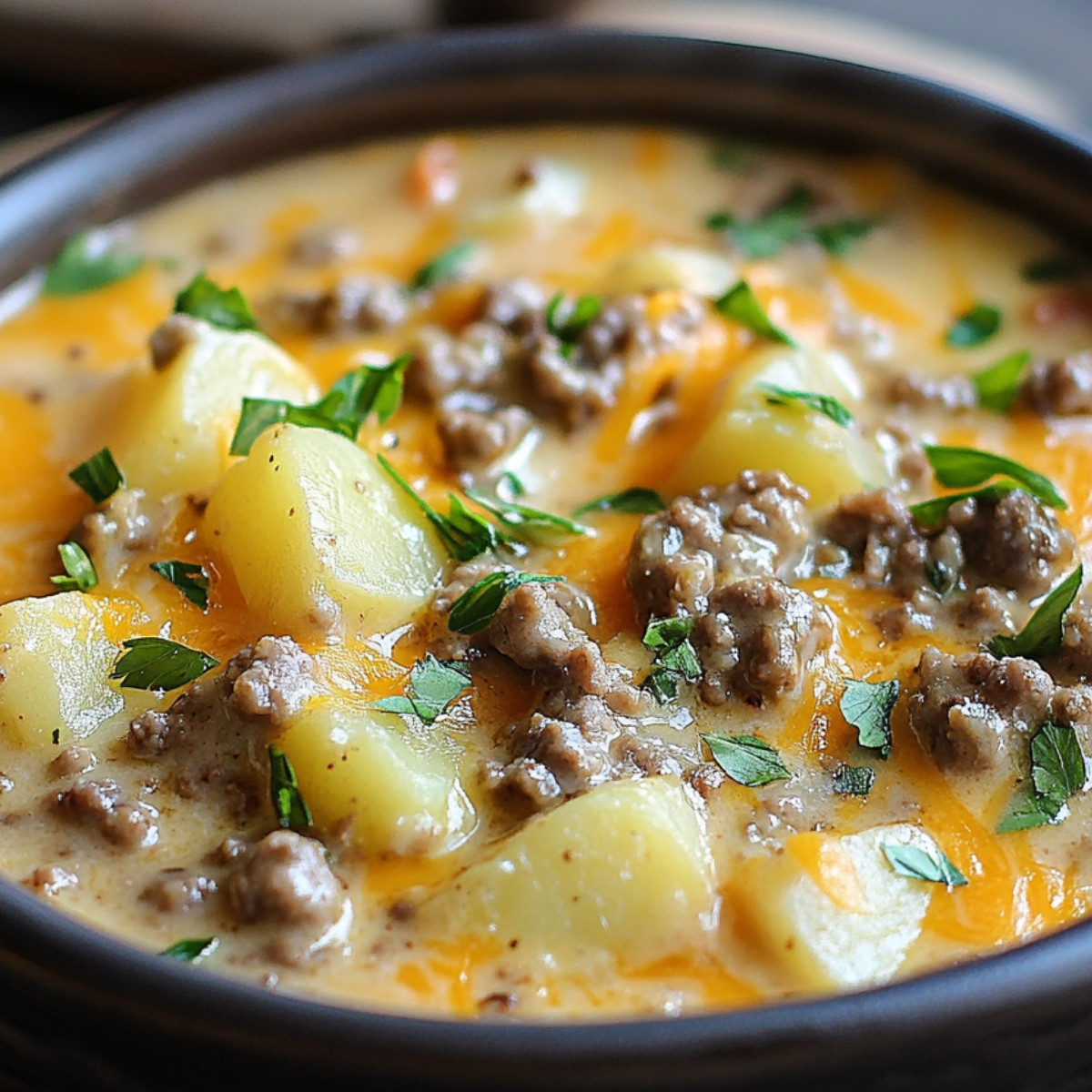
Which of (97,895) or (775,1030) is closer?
(775,1030)

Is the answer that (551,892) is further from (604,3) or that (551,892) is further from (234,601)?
(604,3)

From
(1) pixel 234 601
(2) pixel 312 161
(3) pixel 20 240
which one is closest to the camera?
(1) pixel 234 601

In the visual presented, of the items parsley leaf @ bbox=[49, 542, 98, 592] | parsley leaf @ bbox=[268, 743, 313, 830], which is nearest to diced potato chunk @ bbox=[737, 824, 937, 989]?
parsley leaf @ bbox=[268, 743, 313, 830]

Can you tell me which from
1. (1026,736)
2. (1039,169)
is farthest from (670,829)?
(1039,169)

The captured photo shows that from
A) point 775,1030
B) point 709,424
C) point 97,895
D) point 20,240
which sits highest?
point 20,240

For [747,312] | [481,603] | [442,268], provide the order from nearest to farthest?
[481,603] < [747,312] < [442,268]

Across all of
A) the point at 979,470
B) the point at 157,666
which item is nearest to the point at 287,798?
the point at 157,666

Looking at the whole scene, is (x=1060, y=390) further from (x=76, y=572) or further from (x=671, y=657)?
(x=76, y=572)

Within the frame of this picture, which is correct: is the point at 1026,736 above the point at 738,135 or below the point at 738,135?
below
